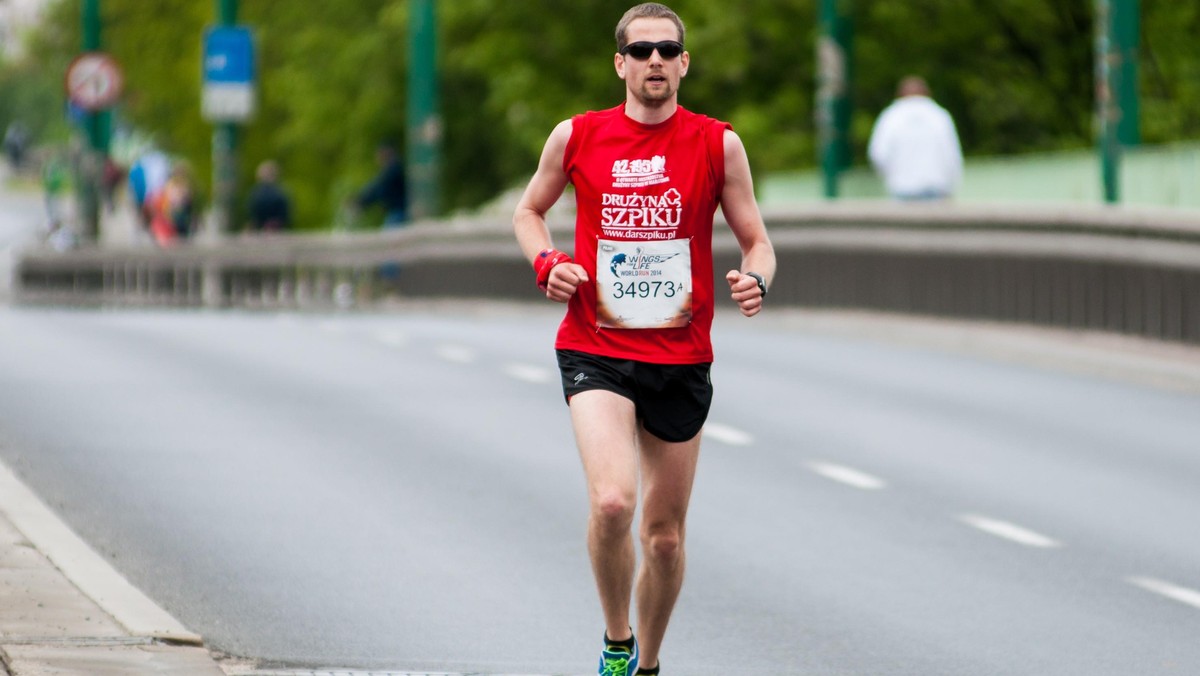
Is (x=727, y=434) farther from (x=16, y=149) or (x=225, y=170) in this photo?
(x=16, y=149)

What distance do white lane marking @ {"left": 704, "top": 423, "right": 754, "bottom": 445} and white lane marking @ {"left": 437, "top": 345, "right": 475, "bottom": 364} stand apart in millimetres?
4046

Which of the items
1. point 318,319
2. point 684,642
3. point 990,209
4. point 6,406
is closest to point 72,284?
point 318,319

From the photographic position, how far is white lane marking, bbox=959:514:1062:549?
1037 cm

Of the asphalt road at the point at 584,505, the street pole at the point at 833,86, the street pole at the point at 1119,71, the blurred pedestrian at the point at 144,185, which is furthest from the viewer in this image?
the blurred pedestrian at the point at 144,185

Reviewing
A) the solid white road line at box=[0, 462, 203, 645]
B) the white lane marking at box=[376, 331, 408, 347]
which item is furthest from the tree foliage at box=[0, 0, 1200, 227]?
the solid white road line at box=[0, 462, 203, 645]

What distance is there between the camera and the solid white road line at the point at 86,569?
764 cm

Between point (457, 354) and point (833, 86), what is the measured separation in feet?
32.4

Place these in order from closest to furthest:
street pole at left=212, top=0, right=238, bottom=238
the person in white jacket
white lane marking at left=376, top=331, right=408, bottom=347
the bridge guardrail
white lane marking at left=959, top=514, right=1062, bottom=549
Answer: white lane marking at left=959, top=514, right=1062, bottom=549, the bridge guardrail, white lane marking at left=376, top=331, right=408, bottom=347, the person in white jacket, street pole at left=212, top=0, right=238, bottom=238

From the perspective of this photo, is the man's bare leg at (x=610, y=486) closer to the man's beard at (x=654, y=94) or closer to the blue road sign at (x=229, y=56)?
the man's beard at (x=654, y=94)

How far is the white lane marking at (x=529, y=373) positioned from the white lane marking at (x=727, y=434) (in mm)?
2521

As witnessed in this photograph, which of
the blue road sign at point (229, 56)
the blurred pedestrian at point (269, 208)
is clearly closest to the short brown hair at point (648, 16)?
the blue road sign at point (229, 56)

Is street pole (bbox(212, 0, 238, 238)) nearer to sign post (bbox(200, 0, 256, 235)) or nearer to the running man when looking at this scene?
sign post (bbox(200, 0, 256, 235))

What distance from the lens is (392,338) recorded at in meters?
20.3

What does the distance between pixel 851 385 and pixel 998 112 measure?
23475 millimetres
